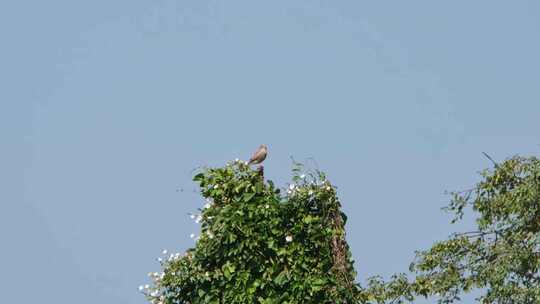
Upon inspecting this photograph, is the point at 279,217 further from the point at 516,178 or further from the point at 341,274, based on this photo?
the point at 516,178

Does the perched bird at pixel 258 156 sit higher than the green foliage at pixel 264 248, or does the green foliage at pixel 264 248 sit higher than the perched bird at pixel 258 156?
the perched bird at pixel 258 156

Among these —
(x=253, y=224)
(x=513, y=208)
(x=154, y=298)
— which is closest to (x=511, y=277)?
(x=513, y=208)

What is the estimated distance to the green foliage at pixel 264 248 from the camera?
48.5ft

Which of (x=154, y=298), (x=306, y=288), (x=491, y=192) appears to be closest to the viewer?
(x=306, y=288)

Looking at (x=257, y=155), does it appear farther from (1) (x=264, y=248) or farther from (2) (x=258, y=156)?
(1) (x=264, y=248)

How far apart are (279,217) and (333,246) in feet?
2.64

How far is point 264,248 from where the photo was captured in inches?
587

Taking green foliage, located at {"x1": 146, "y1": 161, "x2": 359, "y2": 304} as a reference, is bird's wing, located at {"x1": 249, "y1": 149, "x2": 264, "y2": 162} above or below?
above

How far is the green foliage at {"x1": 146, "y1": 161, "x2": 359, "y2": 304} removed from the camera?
1479 centimetres

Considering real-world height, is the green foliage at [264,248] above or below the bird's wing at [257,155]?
below

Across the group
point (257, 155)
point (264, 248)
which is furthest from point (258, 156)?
point (264, 248)

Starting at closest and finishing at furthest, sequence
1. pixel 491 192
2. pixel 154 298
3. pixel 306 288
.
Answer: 1. pixel 306 288
2. pixel 154 298
3. pixel 491 192

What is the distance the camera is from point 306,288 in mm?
14750

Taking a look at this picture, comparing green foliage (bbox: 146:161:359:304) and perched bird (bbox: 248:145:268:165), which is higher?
perched bird (bbox: 248:145:268:165)
